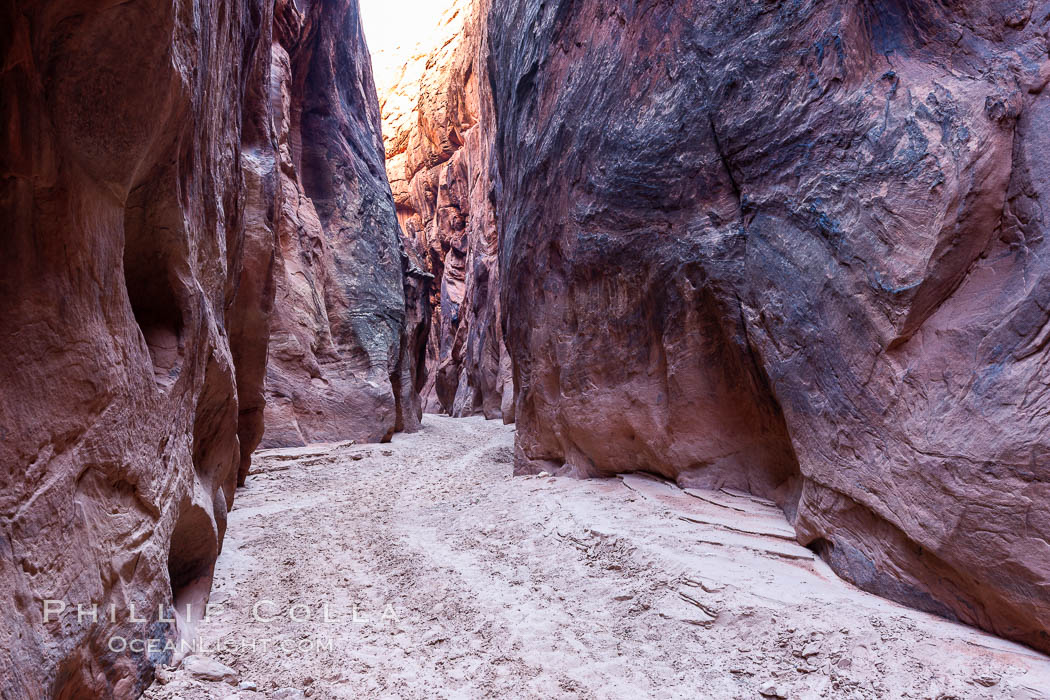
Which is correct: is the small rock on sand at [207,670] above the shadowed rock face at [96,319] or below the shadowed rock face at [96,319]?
below

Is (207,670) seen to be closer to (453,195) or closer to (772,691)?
(772,691)

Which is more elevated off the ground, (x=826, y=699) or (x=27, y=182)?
(x=27, y=182)

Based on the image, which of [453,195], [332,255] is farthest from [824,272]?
[453,195]

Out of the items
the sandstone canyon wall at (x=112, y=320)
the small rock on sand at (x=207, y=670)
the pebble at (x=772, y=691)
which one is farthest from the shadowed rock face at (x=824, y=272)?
the sandstone canyon wall at (x=112, y=320)

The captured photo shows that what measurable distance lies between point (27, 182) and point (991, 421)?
4.30 m

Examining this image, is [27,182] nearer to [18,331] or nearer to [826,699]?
[18,331]

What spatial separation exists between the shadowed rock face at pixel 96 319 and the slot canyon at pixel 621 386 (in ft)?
0.05

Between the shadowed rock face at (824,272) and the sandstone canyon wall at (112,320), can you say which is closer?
the sandstone canyon wall at (112,320)

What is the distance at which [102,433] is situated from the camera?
7.39 ft

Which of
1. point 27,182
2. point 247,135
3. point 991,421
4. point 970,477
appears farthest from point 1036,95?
point 247,135

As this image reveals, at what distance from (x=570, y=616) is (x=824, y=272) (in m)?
3.05

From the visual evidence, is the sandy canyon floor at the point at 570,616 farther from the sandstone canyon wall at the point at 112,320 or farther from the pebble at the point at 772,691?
the sandstone canyon wall at the point at 112,320

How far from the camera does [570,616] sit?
3.49 m

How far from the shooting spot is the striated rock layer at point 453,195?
22.7 meters
